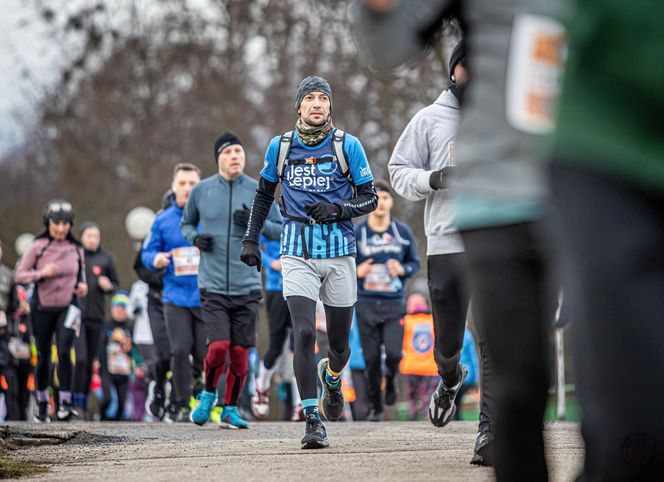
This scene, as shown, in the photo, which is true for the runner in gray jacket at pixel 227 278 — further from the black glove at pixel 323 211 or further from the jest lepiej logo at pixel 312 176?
the black glove at pixel 323 211

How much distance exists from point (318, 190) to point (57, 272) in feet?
23.7

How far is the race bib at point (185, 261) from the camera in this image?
42.5 ft

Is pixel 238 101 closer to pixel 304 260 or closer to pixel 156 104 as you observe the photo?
pixel 156 104

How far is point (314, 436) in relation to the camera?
27.0 feet

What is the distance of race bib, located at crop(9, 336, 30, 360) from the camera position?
19.9m

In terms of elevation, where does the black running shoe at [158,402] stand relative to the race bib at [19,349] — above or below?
below

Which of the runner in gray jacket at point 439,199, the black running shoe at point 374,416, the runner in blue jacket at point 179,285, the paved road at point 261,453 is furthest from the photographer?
the black running shoe at point 374,416

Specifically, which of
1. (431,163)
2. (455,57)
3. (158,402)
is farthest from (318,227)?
(158,402)

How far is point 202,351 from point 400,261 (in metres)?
2.46

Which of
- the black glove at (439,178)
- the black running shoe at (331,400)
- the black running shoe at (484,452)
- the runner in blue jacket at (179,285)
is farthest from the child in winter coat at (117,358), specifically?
the black running shoe at (484,452)

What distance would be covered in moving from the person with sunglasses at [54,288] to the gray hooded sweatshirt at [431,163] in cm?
810

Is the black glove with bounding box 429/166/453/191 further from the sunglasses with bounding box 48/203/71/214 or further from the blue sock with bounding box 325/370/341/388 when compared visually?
the sunglasses with bounding box 48/203/71/214

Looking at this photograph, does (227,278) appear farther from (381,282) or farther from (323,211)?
(381,282)

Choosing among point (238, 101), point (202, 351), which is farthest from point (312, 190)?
point (238, 101)
